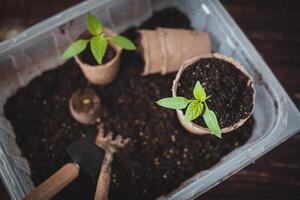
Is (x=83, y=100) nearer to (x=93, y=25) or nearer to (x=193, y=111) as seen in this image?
(x=93, y=25)

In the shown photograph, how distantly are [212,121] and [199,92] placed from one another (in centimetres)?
8

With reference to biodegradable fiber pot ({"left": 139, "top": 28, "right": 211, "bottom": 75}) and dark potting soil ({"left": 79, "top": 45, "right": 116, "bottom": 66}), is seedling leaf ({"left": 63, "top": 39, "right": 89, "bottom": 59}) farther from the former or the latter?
biodegradable fiber pot ({"left": 139, "top": 28, "right": 211, "bottom": 75})

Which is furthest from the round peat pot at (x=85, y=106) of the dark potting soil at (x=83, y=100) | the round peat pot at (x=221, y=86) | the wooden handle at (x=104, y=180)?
the round peat pot at (x=221, y=86)

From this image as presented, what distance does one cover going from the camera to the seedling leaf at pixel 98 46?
1.05 m

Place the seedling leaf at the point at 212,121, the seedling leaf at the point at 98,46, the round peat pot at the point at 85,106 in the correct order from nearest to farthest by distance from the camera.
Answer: the seedling leaf at the point at 212,121 → the seedling leaf at the point at 98,46 → the round peat pot at the point at 85,106

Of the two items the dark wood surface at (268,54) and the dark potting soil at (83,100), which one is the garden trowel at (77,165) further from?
the dark wood surface at (268,54)

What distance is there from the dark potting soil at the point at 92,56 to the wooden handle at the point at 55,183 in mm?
295

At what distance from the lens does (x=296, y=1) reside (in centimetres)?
138

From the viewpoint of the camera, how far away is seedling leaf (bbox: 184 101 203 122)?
975mm

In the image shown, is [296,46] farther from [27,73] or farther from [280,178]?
[27,73]

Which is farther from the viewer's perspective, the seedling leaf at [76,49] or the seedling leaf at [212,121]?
the seedling leaf at [76,49]

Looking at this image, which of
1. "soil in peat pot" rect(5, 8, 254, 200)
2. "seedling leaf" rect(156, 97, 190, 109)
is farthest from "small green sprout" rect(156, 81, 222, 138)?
"soil in peat pot" rect(5, 8, 254, 200)

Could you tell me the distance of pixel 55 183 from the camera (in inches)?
40.3

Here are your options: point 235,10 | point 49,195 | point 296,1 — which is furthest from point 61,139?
point 296,1
